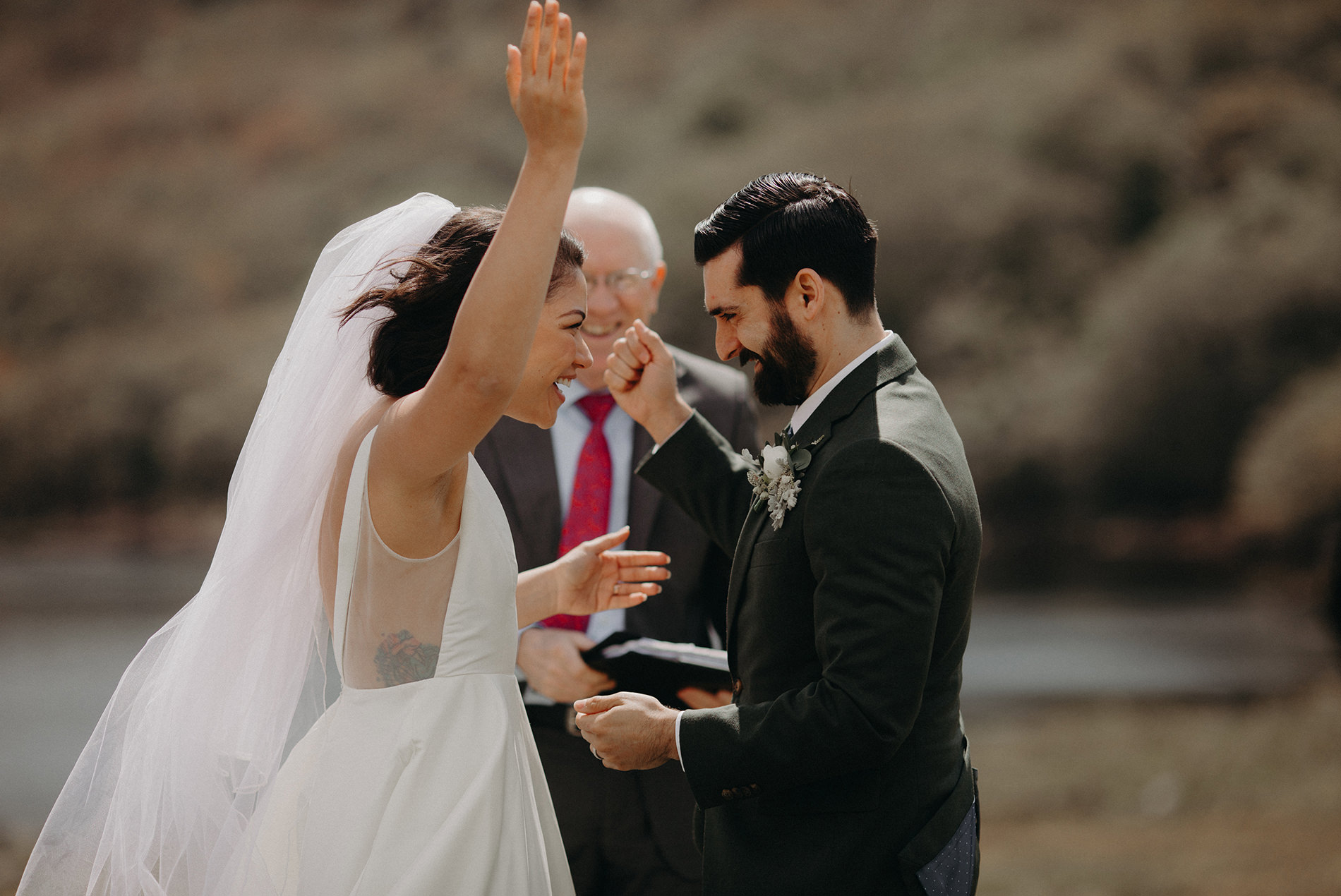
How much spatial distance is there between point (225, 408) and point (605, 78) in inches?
263

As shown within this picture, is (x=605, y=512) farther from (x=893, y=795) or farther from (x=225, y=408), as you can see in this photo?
(x=225, y=408)

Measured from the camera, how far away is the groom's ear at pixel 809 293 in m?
1.77

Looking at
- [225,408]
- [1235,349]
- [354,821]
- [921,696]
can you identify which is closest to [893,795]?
[921,696]

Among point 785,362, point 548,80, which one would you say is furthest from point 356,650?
point 548,80

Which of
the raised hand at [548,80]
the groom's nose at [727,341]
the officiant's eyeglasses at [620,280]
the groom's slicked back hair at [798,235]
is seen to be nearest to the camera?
the raised hand at [548,80]

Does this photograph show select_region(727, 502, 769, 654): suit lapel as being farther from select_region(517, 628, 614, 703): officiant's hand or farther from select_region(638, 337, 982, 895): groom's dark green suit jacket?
select_region(517, 628, 614, 703): officiant's hand

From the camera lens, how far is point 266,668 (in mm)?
1890

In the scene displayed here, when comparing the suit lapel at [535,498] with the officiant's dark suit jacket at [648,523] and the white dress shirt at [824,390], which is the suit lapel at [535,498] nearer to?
the officiant's dark suit jacket at [648,523]

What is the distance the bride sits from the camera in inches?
65.2

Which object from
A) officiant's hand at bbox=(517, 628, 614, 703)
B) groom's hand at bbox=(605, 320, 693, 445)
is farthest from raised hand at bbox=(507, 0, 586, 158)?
officiant's hand at bbox=(517, 628, 614, 703)

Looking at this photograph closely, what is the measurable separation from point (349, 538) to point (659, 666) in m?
0.81

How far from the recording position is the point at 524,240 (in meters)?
1.40

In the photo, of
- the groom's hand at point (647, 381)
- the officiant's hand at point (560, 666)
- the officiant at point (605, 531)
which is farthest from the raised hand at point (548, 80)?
the officiant's hand at point (560, 666)

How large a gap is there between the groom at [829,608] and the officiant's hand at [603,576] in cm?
43
